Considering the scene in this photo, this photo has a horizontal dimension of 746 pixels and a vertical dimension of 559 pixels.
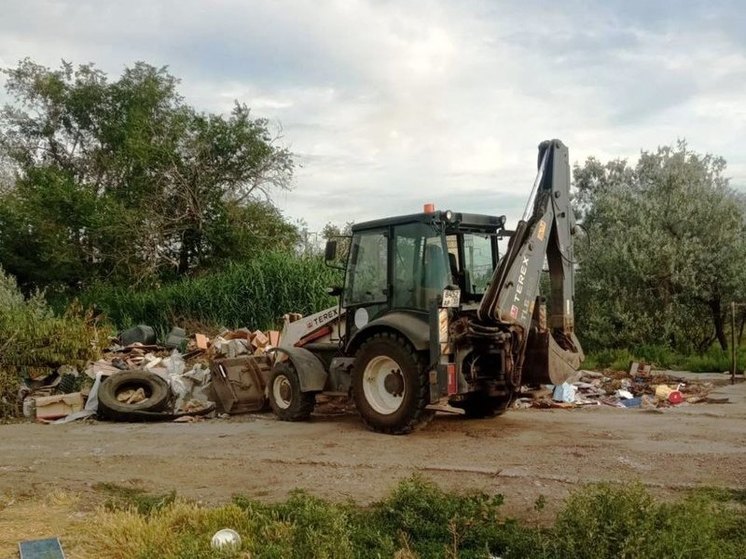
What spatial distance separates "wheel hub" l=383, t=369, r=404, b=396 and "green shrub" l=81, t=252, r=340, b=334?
33.4 feet

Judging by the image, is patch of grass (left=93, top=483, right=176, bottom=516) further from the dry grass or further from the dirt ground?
the dry grass

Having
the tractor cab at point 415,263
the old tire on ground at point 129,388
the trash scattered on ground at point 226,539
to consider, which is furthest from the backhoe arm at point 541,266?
the old tire on ground at point 129,388

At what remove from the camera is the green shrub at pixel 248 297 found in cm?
2027

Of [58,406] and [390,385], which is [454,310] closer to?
[390,385]

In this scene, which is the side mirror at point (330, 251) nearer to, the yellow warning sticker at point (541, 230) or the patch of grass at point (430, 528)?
the yellow warning sticker at point (541, 230)

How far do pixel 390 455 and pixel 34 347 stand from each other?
867 cm

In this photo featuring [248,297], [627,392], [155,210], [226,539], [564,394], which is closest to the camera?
[226,539]

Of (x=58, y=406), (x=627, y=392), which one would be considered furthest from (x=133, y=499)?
(x=627, y=392)

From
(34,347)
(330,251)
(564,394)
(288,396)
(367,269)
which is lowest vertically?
(564,394)

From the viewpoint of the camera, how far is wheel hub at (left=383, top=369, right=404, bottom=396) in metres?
9.31

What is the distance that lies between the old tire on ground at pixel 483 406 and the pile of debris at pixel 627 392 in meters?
0.63

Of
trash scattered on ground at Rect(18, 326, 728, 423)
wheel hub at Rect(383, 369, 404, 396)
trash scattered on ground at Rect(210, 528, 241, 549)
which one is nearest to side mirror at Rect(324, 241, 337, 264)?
wheel hub at Rect(383, 369, 404, 396)

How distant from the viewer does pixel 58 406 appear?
42.3 ft

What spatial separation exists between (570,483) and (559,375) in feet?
9.22
